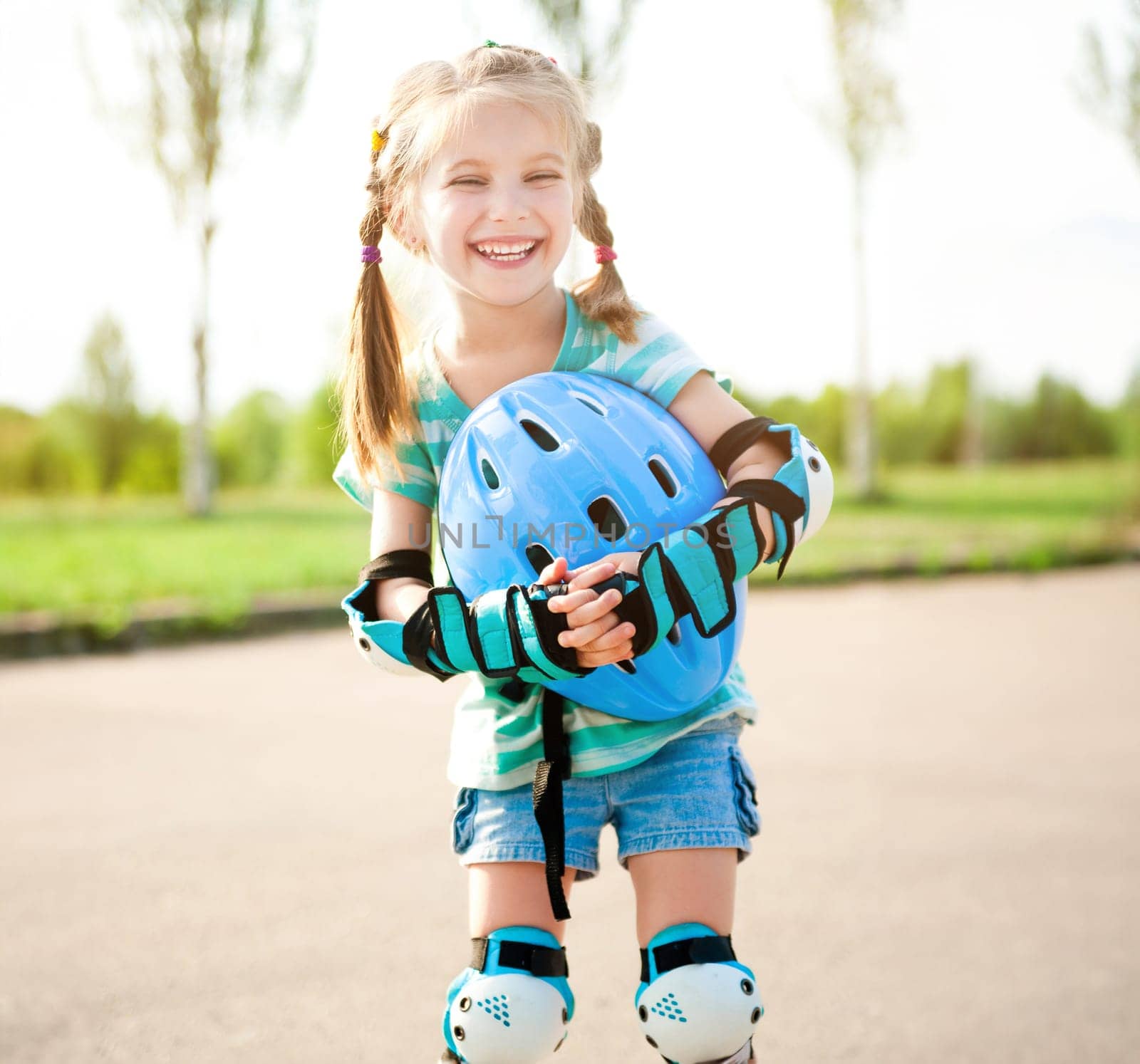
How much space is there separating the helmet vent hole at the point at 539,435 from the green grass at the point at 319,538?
5630 mm

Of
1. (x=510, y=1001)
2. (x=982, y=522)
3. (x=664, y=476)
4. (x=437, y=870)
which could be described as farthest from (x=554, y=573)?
(x=982, y=522)

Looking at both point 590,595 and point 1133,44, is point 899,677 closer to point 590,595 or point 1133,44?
point 590,595


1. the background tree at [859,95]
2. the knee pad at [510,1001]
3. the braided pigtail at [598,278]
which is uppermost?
the background tree at [859,95]

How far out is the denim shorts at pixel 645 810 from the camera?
201 cm

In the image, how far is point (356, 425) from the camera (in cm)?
218

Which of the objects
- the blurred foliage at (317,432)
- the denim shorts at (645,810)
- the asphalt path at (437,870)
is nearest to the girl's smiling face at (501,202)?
the denim shorts at (645,810)

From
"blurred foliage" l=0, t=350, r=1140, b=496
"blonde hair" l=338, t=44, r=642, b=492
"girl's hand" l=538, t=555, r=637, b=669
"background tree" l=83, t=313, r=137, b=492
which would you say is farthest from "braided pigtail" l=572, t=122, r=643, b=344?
"background tree" l=83, t=313, r=137, b=492

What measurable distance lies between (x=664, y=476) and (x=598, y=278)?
17.0 inches

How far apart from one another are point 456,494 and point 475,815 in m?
0.55

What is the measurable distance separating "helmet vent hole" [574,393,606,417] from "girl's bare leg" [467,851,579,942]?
722mm

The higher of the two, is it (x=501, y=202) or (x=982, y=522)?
(x=501, y=202)

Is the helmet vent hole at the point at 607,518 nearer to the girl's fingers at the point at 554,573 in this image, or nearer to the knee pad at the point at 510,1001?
the girl's fingers at the point at 554,573

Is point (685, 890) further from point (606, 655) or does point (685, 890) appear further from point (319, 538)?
point (319, 538)

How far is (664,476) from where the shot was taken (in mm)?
1990
